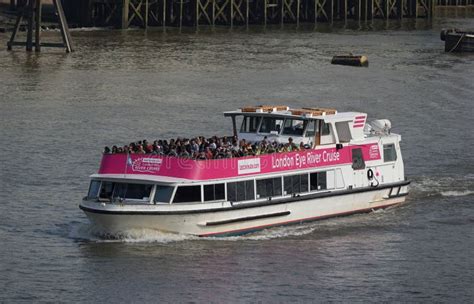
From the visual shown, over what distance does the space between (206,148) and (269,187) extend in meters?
2.13

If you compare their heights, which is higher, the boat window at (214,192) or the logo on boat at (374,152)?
the logo on boat at (374,152)

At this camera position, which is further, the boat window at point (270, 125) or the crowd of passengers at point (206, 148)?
the boat window at point (270, 125)

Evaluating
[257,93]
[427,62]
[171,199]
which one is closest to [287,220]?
[171,199]

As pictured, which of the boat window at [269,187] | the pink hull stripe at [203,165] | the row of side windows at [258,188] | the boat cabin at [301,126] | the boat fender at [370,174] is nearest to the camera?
the row of side windows at [258,188]

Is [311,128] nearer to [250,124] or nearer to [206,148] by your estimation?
[250,124]

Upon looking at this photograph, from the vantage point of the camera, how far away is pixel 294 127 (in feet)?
140

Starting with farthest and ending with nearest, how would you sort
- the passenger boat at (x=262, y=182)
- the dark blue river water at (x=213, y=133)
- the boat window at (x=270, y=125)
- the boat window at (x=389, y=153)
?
the boat window at (x=389, y=153) < the boat window at (x=270, y=125) < the passenger boat at (x=262, y=182) < the dark blue river water at (x=213, y=133)

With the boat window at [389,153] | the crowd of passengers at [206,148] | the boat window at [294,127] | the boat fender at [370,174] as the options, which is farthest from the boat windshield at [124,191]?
the boat window at [389,153]

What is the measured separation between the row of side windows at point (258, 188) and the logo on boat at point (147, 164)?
37.8 inches

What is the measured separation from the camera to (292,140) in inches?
1651

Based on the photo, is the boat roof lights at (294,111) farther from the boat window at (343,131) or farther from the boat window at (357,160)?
the boat window at (357,160)

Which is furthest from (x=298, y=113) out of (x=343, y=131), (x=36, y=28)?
(x=36, y=28)

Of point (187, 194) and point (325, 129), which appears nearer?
point (187, 194)

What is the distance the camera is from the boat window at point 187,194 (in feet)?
125
